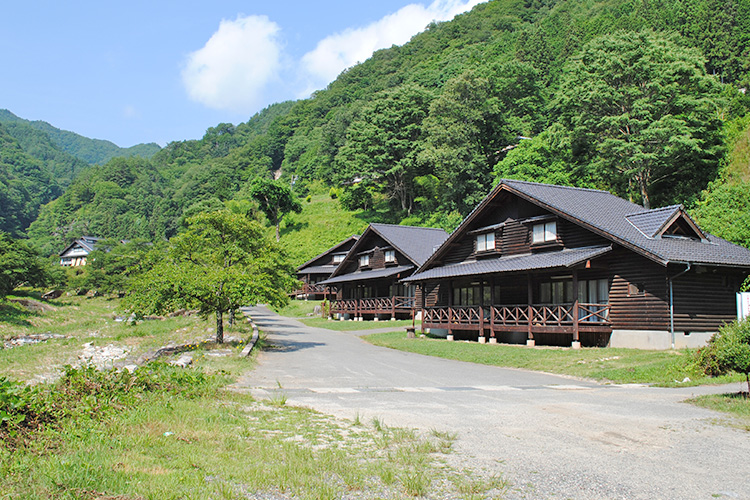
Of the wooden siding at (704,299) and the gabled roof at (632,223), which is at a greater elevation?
the gabled roof at (632,223)

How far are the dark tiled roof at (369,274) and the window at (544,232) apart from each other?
13.6 m

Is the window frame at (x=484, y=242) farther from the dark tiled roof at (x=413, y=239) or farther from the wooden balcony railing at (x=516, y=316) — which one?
the dark tiled roof at (x=413, y=239)

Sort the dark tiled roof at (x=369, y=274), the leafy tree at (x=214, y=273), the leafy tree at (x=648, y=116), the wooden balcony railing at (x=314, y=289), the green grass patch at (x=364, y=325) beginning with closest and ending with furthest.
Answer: the leafy tree at (x=214, y=273)
the green grass patch at (x=364, y=325)
the leafy tree at (x=648, y=116)
the dark tiled roof at (x=369, y=274)
the wooden balcony railing at (x=314, y=289)

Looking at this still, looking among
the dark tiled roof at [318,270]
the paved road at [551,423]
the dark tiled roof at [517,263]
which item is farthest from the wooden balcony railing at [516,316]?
the dark tiled roof at [318,270]

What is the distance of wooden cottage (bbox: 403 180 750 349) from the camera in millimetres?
19734

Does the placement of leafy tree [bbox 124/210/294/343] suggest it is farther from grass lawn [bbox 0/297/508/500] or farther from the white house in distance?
the white house in distance

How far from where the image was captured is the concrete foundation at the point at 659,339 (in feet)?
63.3

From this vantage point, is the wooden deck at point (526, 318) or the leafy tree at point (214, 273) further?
the wooden deck at point (526, 318)

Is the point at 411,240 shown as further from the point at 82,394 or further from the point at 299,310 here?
the point at 82,394

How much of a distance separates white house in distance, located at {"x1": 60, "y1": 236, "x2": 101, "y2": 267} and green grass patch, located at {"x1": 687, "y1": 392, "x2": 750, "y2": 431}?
357 feet

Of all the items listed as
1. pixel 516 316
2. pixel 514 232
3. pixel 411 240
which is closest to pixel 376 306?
pixel 411 240

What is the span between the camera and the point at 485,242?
28.0m

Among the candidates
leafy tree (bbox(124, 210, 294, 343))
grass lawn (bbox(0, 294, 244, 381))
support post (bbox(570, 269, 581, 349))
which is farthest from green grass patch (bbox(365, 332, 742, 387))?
grass lawn (bbox(0, 294, 244, 381))

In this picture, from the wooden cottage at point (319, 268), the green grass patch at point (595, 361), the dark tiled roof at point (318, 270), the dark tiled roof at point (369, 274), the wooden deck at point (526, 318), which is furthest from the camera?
the wooden cottage at point (319, 268)
